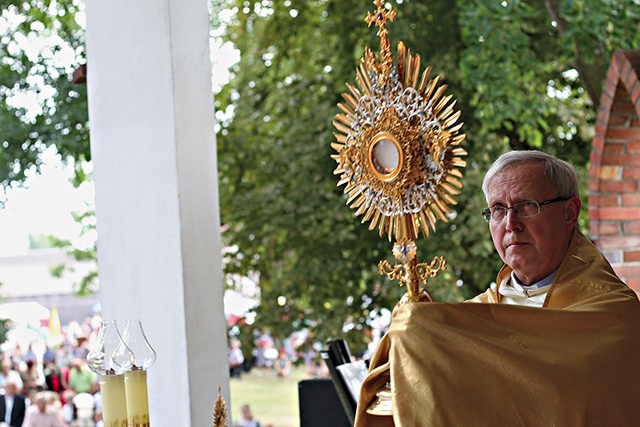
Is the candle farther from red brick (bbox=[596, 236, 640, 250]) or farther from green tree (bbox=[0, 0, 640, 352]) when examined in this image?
green tree (bbox=[0, 0, 640, 352])

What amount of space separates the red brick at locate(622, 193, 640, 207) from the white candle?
4047mm

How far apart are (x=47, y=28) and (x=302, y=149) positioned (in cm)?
200

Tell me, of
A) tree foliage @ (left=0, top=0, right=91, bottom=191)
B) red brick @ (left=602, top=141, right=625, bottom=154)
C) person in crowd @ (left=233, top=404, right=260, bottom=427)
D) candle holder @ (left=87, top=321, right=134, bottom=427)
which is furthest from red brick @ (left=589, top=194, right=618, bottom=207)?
person in crowd @ (left=233, top=404, right=260, bottom=427)

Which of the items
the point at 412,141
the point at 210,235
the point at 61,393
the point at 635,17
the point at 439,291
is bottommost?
the point at 61,393

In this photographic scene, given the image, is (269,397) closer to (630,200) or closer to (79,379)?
(79,379)

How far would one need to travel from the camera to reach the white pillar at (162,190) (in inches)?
149

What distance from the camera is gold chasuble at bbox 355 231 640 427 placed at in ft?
7.82

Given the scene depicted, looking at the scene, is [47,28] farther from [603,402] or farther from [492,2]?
[603,402]

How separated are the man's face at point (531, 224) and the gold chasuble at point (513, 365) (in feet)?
0.71

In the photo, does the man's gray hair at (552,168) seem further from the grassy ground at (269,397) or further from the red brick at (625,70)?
the grassy ground at (269,397)

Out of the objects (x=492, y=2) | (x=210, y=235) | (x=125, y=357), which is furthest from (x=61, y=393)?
(x=125, y=357)

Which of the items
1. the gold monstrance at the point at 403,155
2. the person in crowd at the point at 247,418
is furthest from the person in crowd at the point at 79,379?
the gold monstrance at the point at 403,155

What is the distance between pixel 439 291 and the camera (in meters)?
7.11

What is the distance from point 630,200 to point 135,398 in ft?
13.5
